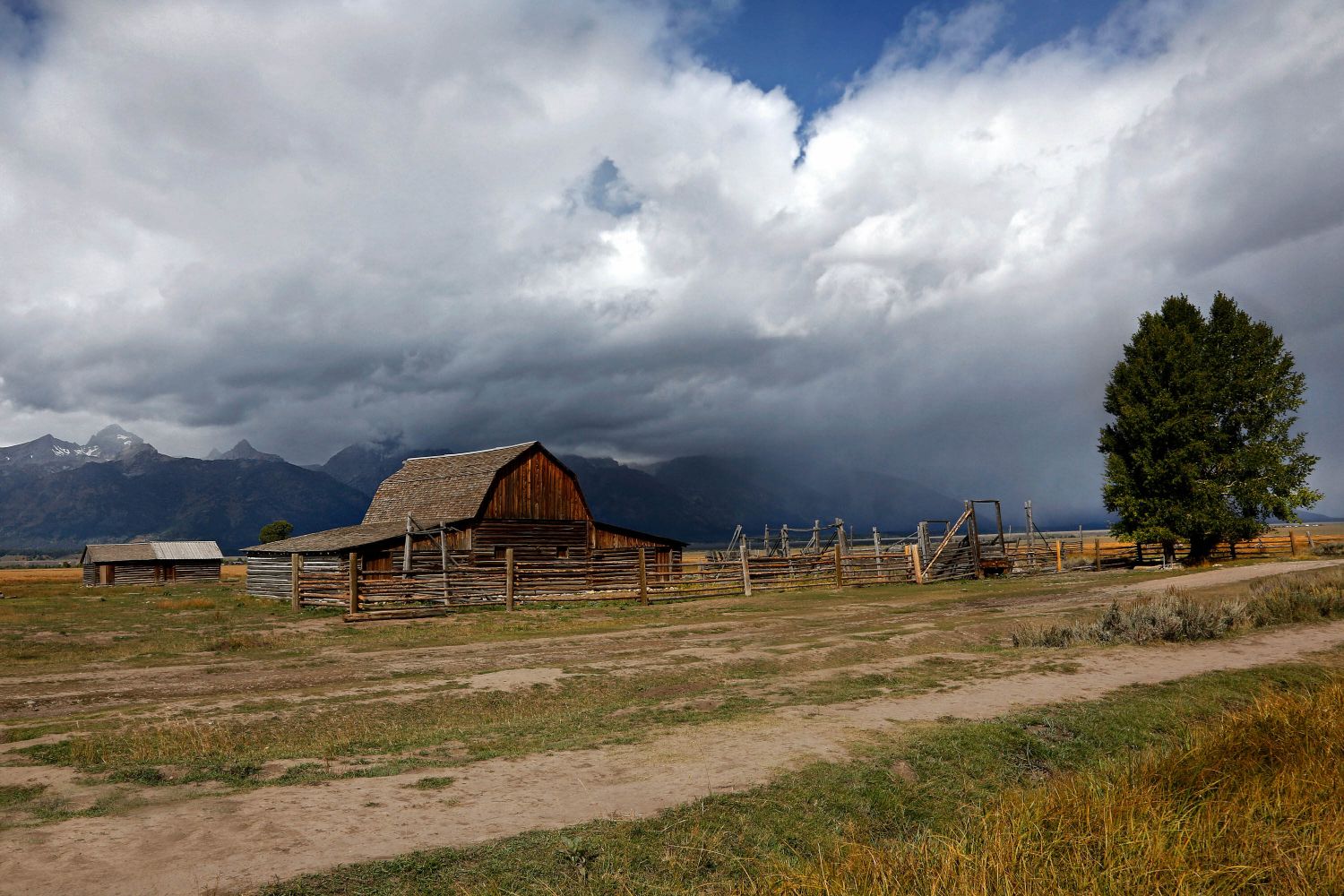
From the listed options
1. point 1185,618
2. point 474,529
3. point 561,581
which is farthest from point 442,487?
point 1185,618

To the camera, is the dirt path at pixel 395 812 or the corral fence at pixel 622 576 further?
the corral fence at pixel 622 576

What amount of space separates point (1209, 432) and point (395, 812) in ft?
123

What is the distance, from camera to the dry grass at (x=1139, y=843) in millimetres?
4582

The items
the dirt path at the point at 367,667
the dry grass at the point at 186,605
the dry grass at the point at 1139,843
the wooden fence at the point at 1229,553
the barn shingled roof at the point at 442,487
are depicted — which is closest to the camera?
the dry grass at the point at 1139,843

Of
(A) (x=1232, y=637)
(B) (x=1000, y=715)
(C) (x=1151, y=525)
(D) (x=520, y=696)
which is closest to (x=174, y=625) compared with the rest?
(D) (x=520, y=696)

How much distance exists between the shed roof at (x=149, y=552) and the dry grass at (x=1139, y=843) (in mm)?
76684

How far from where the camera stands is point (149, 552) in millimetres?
69500

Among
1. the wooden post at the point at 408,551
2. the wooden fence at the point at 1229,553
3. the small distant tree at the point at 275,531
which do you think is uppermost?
the small distant tree at the point at 275,531

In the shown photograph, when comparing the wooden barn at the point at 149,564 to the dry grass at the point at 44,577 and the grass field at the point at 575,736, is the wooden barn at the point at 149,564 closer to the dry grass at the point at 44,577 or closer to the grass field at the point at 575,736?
the dry grass at the point at 44,577

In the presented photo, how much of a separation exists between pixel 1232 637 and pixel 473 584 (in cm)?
2515

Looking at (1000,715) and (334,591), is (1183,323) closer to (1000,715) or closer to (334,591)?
(1000,715)

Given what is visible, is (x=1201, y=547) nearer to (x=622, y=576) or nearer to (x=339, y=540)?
(x=622, y=576)

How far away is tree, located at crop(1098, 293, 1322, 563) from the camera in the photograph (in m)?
32.9

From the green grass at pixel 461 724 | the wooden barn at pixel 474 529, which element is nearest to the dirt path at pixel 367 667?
the green grass at pixel 461 724
